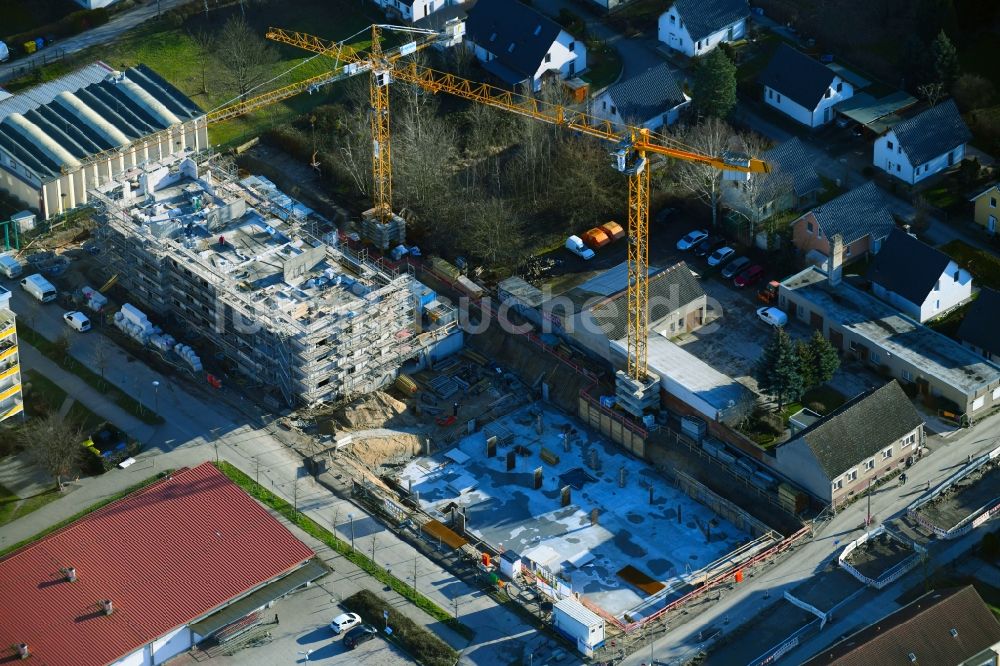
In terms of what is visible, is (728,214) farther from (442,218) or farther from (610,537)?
(610,537)

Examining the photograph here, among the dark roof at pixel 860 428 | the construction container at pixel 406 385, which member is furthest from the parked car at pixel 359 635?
the dark roof at pixel 860 428

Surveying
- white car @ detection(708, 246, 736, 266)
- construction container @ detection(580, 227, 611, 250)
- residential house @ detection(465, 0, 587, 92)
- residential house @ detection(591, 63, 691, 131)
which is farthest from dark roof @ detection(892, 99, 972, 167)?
residential house @ detection(465, 0, 587, 92)

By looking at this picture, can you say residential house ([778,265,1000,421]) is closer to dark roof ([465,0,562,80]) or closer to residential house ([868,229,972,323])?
residential house ([868,229,972,323])

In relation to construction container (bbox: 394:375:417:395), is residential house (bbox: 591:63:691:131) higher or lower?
higher

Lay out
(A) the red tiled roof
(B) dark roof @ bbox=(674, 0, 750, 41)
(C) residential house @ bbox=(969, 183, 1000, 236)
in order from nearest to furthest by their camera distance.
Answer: (A) the red tiled roof, (C) residential house @ bbox=(969, 183, 1000, 236), (B) dark roof @ bbox=(674, 0, 750, 41)

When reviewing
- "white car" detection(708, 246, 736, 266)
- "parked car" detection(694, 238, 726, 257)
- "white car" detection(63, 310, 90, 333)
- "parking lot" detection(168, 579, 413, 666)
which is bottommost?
"parking lot" detection(168, 579, 413, 666)

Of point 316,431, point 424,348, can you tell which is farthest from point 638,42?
point 316,431

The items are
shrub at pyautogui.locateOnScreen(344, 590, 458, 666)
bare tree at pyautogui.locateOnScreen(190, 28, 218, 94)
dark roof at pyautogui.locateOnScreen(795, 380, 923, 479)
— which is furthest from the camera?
bare tree at pyautogui.locateOnScreen(190, 28, 218, 94)
